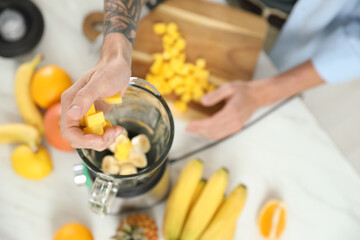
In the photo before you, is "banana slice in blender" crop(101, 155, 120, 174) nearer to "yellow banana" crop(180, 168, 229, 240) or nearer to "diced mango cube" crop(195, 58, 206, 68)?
"yellow banana" crop(180, 168, 229, 240)

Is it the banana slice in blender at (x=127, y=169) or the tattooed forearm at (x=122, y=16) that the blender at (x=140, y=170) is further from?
the tattooed forearm at (x=122, y=16)

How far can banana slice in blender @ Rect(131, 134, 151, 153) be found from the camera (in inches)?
27.0

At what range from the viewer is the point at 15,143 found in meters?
0.88

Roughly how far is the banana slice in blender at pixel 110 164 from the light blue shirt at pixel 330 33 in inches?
25.6

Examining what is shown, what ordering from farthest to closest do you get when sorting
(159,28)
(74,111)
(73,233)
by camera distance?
1. (159,28)
2. (73,233)
3. (74,111)

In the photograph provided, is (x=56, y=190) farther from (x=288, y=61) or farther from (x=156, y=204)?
(x=288, y=61)

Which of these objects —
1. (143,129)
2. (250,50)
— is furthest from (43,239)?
(250,50)

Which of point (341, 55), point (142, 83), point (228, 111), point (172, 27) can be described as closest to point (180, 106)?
point (228, 111)

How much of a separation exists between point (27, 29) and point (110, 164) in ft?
1.69

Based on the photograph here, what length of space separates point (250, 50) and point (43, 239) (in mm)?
730

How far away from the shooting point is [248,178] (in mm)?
898

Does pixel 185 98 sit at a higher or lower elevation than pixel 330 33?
lower

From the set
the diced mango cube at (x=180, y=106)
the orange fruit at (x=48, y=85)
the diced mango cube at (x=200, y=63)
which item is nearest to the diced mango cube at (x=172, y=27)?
the diced mango cube at (x=200, y=63)

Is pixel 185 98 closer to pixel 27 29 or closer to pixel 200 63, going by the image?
pixel 200 63
